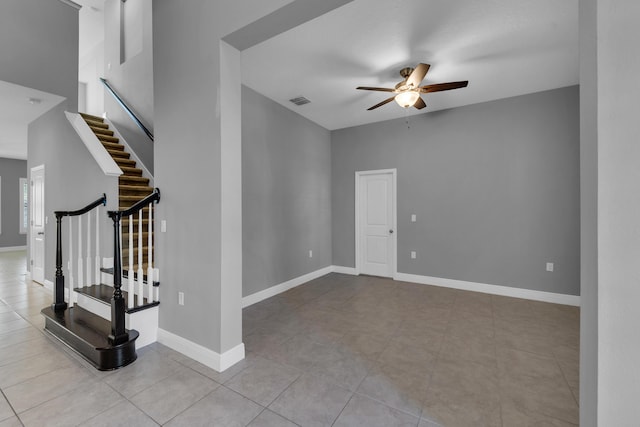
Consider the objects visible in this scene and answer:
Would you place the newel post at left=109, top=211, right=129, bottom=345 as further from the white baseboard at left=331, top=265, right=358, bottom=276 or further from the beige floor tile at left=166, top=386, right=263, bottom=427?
the white baseboard at left=331, top=265, right=358, bottom=276

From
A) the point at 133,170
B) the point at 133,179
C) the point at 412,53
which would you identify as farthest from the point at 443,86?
the point at 133,170

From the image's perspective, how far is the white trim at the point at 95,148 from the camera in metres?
3.24

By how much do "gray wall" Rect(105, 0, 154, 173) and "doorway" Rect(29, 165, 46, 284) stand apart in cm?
153

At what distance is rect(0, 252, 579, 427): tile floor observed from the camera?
173 cm

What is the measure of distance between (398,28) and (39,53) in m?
4.76

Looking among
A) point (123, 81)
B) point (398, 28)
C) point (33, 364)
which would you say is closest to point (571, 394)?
point (398, 28)

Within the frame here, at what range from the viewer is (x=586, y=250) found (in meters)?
1.02

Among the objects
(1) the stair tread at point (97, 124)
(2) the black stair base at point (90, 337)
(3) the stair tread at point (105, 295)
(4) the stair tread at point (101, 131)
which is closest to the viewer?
(2) the black stair base at point (90, 337)

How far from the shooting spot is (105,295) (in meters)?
2.82

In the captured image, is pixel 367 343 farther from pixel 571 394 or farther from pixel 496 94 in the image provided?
pixel 496 94

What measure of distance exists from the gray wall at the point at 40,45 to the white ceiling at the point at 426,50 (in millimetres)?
2765

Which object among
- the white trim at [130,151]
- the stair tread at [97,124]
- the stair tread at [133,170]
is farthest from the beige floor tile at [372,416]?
the stair tread at [97,124]

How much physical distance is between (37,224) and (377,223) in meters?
6.16
